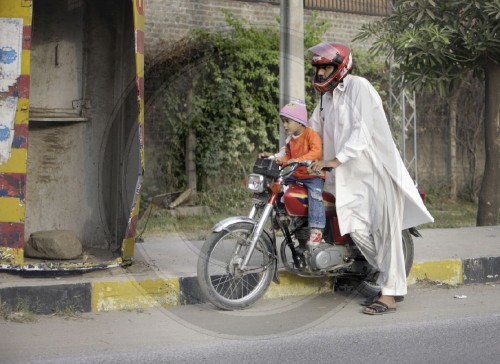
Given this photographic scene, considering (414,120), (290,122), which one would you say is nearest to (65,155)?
(290,122)

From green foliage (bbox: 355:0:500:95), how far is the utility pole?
42.0 inches

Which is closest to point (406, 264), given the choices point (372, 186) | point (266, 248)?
point (372, 186)

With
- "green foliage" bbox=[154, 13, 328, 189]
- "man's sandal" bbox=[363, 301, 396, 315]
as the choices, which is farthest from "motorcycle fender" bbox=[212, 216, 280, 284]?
"green foliage" bbox=[154, 13, 328, 189]

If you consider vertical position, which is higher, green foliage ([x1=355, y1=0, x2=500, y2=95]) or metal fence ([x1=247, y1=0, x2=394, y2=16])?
metal fence ([x1=247, y1=0, x2=394, y2=16])

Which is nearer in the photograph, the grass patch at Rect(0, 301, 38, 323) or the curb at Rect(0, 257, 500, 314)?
the grass patch at Rect(0, 301, 38, 323)

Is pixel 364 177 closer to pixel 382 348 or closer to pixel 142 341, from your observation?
pixel 382 348

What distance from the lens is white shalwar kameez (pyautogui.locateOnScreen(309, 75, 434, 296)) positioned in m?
5.41

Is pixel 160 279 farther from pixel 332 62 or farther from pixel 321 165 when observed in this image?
pixel 332 62

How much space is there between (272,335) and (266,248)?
0.75 m

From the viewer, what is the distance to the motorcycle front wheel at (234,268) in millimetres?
5203

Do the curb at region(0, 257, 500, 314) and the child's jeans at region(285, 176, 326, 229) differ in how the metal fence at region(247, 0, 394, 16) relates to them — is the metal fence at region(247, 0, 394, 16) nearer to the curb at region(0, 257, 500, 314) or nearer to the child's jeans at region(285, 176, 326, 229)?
the curb at region(0, 257, 500, 314)

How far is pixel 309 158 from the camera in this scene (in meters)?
5.42

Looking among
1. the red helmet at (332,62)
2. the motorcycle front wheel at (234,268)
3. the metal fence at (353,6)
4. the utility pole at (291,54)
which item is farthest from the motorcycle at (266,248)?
the metal fence at (353,6)

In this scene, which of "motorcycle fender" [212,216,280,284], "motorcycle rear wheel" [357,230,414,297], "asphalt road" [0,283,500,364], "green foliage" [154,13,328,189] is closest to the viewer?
"asphalt road" [0,283,500,364]
